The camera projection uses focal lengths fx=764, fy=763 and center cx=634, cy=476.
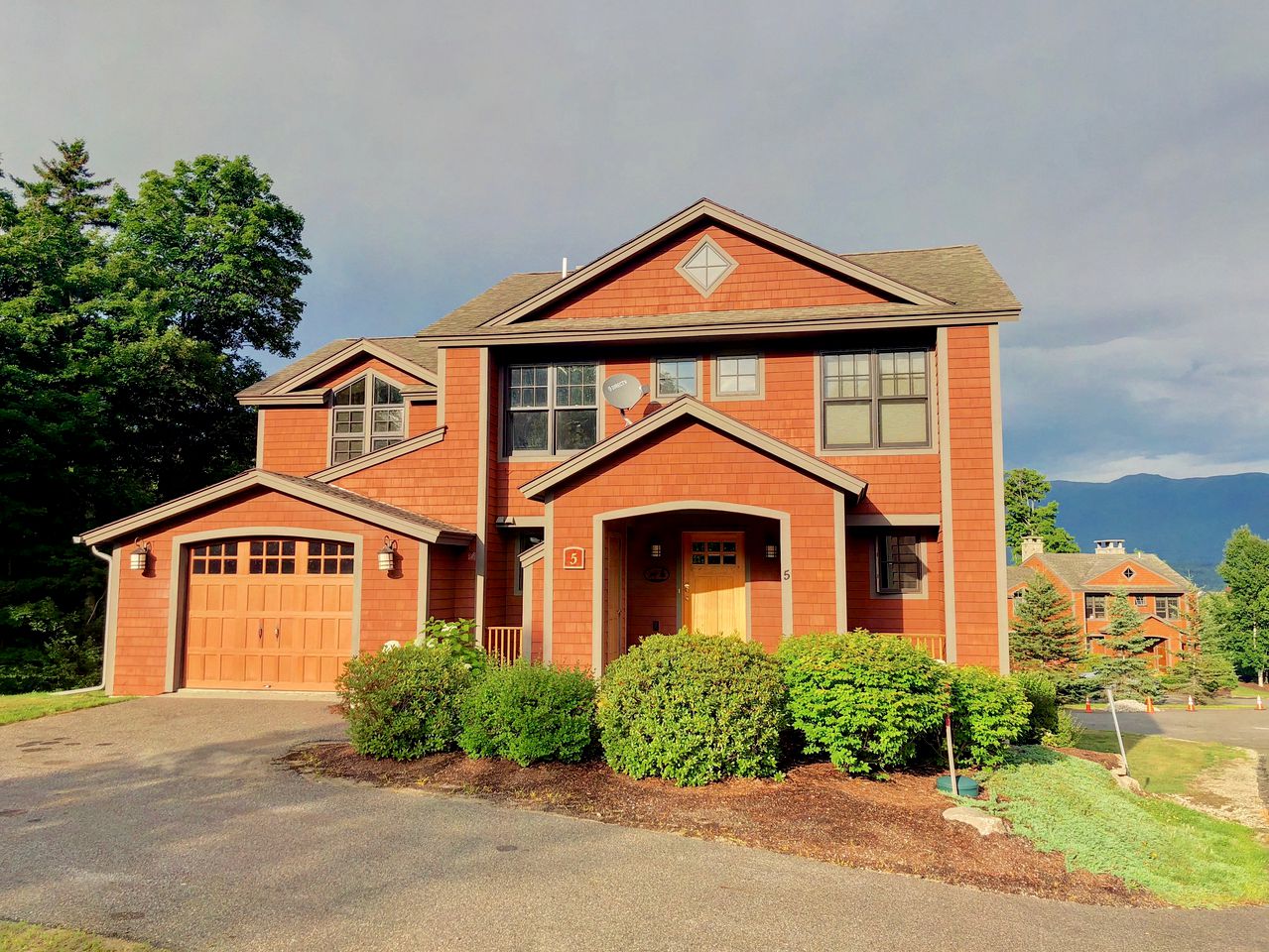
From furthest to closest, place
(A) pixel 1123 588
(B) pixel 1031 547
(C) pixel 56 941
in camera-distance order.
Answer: (B) pixel 1031 547, (A) pixel 1123 588, (C) pixel 56 941

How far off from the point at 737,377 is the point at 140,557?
10408 millimetres

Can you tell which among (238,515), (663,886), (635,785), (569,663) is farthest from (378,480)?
(663,886)

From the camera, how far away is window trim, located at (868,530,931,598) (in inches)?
498

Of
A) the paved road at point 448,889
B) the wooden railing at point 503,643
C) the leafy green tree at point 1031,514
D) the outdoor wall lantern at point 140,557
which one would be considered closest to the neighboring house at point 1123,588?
the leafy green tree at point 1031,514

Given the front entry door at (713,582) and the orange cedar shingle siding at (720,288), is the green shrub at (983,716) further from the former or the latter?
the orange cedar shingle siding at (720,288)

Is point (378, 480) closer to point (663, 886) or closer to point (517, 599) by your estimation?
point (517, 599)

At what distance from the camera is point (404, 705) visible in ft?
27.7

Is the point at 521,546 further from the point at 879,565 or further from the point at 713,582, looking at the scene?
the point at 879,565

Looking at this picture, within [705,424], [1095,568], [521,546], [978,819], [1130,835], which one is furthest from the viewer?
[1095,568]

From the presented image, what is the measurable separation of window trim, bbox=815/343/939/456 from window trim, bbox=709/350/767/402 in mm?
891

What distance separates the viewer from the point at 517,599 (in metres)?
13.9

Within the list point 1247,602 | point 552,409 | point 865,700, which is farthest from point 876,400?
point 1247,602

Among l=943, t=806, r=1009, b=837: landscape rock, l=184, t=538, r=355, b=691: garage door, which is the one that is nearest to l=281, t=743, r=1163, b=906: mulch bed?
l=943, t=806, r=1009, b=837: landscape rock

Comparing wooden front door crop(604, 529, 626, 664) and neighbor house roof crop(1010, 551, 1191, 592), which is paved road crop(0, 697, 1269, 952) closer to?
wooden front door crop(604, 529, 626, 664)
